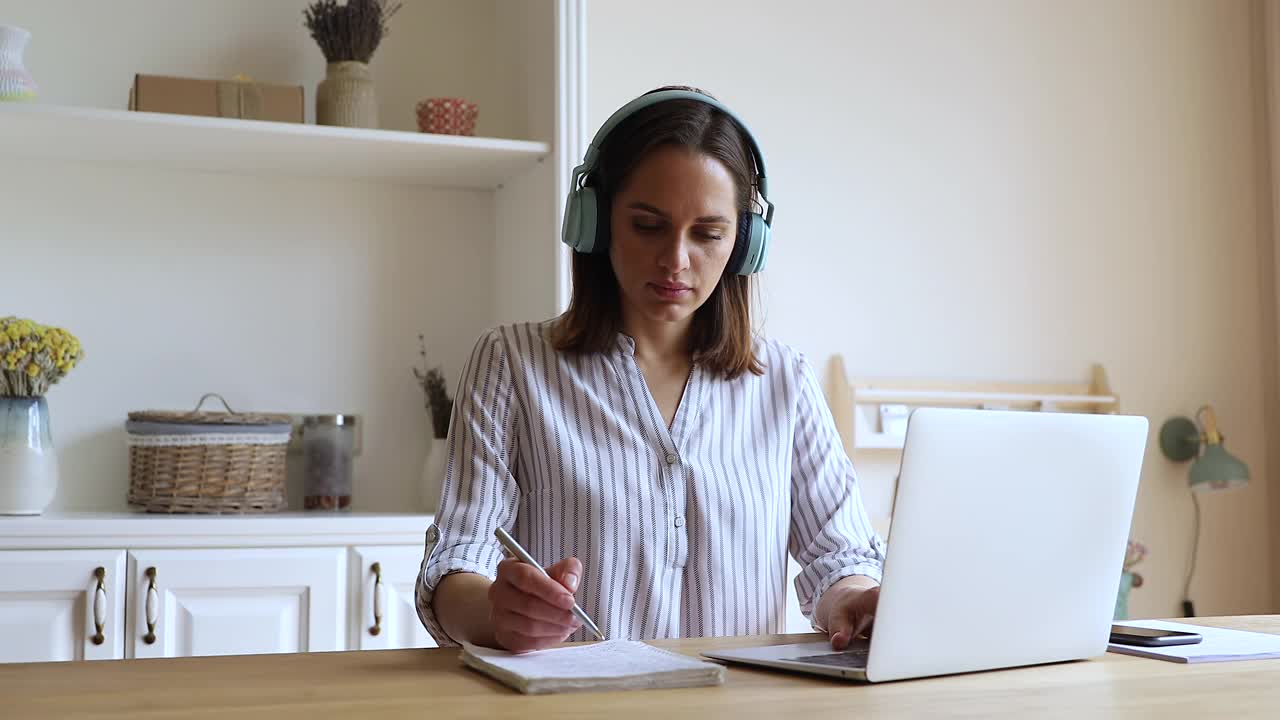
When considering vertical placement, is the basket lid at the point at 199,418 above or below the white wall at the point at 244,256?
below

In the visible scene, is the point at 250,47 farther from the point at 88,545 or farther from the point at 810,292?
the point at 810,292

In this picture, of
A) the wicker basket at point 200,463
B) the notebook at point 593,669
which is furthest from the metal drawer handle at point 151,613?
the notebook at point 593,669

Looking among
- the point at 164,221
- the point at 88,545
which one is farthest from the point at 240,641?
the point at 164,221

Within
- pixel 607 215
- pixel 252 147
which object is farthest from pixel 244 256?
pixel 607 215

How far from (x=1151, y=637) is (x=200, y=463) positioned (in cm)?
173

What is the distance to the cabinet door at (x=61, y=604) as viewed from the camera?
208 cm

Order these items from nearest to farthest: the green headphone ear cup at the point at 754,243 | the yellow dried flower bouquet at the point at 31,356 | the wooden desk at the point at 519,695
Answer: the wooden desk at the point at 519,695 → the green headphone ear cup at the point at 754,243 → the yellow dried flower bouquet at the point at 31,356

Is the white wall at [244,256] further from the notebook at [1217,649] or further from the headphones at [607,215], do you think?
the notebook at [1217,649]

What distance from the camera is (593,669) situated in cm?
95

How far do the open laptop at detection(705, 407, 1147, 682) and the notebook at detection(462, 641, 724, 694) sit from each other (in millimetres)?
84

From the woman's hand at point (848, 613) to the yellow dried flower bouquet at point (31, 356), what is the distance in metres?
1.60

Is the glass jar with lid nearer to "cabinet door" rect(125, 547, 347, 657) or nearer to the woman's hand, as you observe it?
"cabinet door" rect(125, 547, 347, 657)

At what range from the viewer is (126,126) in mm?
2244

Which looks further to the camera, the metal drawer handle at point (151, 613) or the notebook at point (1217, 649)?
the metal drawer handle at point (151, 613)
